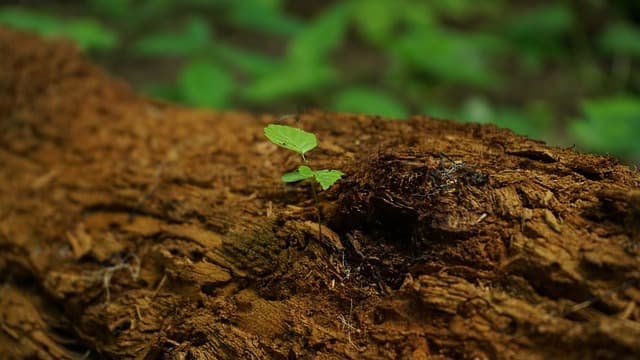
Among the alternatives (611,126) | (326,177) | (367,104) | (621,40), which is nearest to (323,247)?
(326,177)

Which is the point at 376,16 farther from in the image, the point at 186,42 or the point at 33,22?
the point at 33,22

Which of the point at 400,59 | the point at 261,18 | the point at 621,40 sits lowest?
the point at 261,18

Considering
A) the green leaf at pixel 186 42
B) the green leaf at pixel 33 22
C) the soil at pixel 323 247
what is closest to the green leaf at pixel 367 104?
the green leaf at pixel 186 42

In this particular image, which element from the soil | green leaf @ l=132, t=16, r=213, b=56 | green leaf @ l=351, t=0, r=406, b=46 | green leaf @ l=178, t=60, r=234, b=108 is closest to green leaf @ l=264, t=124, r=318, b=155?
the soil

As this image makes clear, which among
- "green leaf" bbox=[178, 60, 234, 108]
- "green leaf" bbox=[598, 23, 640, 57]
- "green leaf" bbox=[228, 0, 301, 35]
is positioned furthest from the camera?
"green leaf" bbox=[598, 23, 640, 57]

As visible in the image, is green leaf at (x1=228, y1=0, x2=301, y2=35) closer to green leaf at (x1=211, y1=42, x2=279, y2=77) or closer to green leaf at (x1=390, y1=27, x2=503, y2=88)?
green leaf at (x1=211, y1=42, x2=279, y2=77)

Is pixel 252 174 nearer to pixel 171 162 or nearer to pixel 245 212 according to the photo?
pixel 245 212

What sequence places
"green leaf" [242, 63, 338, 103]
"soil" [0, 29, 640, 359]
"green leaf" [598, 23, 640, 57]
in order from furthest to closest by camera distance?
"green leaf" [598, 23, 640, 57] < "green leaf" [242, 63, 338, 103] < "soil" [0, 29, 640, 359]

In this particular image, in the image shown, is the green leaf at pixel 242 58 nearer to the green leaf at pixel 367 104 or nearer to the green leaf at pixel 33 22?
the green leaf at pixel 367 104
